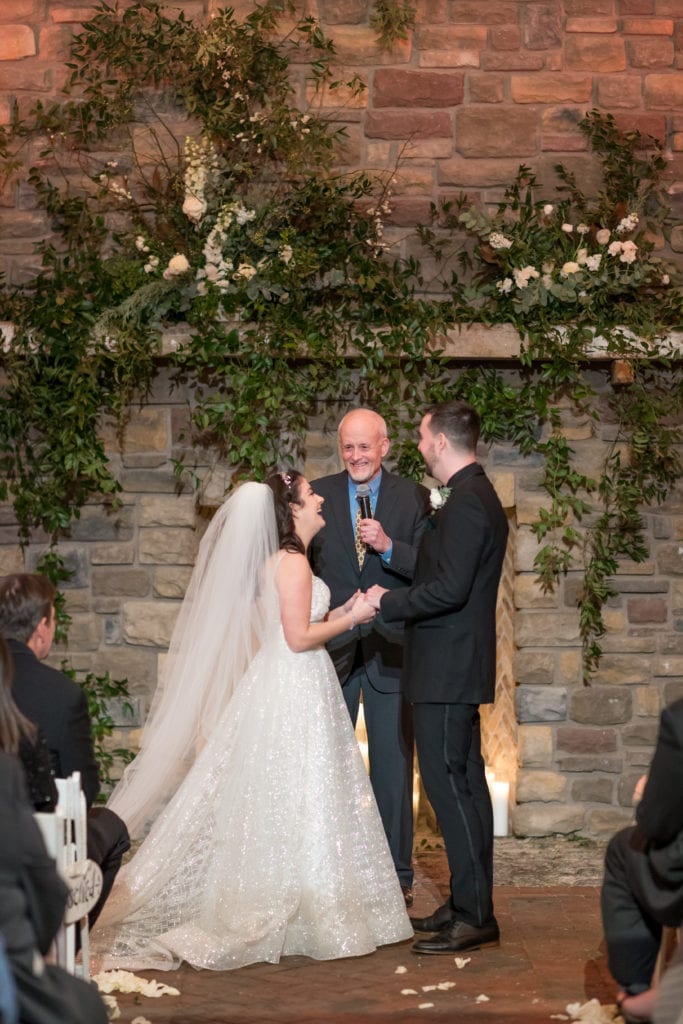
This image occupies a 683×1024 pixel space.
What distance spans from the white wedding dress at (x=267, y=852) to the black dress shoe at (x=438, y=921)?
3.1 inches

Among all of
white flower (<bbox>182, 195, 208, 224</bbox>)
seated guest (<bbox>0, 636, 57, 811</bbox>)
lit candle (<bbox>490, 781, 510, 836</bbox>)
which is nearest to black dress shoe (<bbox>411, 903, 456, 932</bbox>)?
lit candle (<bbox>490, 781, 510, 836</bbox>)

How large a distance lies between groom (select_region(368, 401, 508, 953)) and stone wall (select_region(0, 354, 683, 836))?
1.60 metres

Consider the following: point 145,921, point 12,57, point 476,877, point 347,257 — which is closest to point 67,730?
point 145,921

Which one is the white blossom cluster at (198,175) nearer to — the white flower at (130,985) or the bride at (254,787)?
the bride at (254,787)

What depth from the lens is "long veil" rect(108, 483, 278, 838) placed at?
4.48 m

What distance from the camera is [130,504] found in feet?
19.8

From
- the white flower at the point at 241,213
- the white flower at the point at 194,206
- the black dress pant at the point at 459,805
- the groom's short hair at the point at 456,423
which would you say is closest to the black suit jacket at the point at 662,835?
the black dress pant at the point at 459,805

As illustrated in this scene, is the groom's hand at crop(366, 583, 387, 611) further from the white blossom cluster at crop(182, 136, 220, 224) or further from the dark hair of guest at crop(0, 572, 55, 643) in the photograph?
the white blossom cluster at crop(182, 136, 220, 224)

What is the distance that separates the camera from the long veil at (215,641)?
4484mm

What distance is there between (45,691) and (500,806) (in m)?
3.19

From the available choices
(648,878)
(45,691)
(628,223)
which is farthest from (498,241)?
(648,878)

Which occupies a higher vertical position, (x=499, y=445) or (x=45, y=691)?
(x=499, y=445)

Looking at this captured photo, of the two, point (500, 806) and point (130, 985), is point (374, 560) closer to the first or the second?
point (500, 806)

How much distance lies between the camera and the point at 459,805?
430cm
